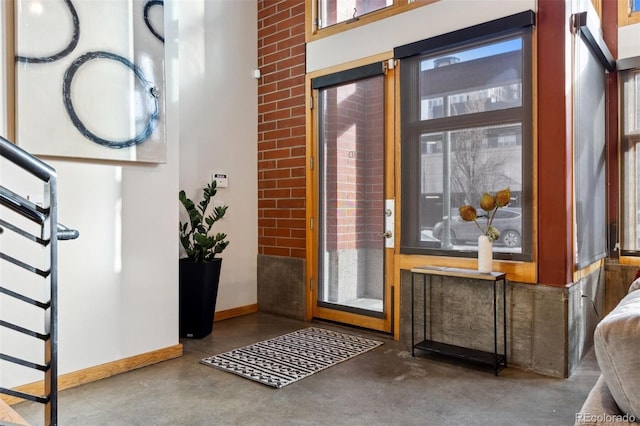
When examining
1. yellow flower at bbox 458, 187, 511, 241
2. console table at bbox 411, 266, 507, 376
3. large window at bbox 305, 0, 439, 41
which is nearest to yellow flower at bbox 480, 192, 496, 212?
yellow flower at bbox 458, 187, 511, 241

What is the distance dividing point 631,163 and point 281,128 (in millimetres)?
3281

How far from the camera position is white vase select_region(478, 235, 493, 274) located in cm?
316

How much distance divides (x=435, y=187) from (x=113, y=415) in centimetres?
269

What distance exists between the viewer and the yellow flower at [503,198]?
3.08m

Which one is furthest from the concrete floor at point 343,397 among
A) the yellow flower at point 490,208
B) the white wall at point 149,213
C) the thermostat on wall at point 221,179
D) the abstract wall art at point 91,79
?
the thermostat on wall at point 221,179

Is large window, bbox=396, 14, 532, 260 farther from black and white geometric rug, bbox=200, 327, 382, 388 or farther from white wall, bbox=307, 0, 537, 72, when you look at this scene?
black and white geometric rug, bbox=200, 327, 382, 388

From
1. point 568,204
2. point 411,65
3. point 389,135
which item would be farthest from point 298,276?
point 568,204

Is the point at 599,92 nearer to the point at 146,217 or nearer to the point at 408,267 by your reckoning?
the point at 408,267

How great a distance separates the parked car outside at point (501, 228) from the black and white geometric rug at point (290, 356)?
1.14 m

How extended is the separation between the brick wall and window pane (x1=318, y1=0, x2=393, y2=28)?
9.1 inches

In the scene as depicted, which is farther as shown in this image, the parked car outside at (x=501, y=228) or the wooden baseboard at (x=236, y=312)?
the wooden baseboard at (x=236, y=312)

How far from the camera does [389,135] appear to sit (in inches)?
154

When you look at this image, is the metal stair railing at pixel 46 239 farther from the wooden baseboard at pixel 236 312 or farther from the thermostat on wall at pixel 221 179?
the thermostat on wall at pixel 221 179

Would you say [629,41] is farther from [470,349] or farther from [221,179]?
[221,179]
